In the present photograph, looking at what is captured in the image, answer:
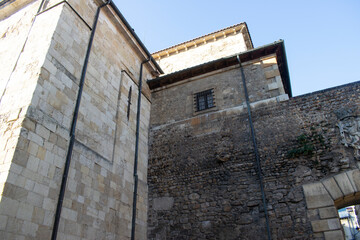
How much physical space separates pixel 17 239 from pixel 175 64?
1085cm

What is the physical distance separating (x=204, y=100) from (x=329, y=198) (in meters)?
4.52

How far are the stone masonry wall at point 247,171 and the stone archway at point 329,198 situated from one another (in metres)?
0.02

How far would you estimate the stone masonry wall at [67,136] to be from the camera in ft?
15.7

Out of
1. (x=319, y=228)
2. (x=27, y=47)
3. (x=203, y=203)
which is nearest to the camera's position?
(x=319, y=228)

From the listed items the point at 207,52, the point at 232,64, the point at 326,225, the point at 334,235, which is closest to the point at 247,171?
the point at 326,225

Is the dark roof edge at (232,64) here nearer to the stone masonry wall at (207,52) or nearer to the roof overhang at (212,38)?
the stone masonry wall at (207,52)

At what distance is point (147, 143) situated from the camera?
29.9ft

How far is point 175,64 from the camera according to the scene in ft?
45.9

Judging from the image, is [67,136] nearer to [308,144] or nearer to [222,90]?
[222,90]

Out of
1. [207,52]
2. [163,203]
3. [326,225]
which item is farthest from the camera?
[207,52]

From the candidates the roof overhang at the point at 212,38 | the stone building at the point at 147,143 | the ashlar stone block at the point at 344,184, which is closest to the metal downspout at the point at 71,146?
the stone building at the point at 147,143

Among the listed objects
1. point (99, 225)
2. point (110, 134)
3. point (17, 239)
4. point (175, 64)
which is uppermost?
point (175, 64)

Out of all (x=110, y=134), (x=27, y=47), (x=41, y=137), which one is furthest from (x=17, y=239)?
(x=27, y=47)

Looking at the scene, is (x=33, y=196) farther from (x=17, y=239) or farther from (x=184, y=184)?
(x=184, y=184)
